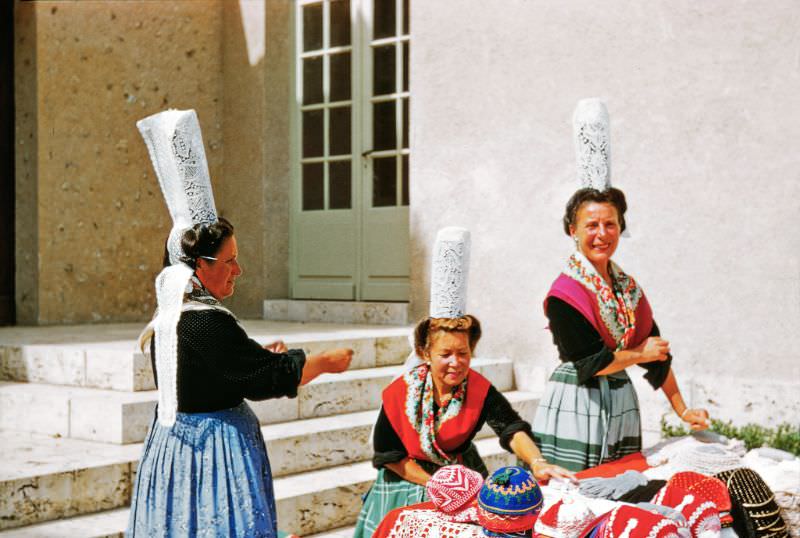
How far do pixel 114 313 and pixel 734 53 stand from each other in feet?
16.7

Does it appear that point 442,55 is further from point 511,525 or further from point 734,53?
point 511,525

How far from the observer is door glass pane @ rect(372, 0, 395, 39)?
309 inches

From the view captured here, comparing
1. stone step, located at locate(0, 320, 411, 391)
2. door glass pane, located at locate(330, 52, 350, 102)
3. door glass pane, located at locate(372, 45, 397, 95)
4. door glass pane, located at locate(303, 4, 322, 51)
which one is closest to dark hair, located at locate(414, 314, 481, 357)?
stone step, located at locate(0, 320, 411, 391)

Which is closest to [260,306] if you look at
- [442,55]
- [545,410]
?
[442,55]

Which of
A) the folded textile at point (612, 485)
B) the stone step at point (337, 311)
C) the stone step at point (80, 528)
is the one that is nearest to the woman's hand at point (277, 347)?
the folded textile at point (612, 485)

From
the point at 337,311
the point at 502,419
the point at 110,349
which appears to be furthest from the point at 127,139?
the point at 502,419

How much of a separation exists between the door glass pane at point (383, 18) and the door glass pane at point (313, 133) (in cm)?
87

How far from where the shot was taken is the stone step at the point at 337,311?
24.1 ft

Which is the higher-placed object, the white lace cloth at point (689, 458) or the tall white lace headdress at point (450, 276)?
the tall white lace headdress at point (450, 276)

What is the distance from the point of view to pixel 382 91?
7926 mm

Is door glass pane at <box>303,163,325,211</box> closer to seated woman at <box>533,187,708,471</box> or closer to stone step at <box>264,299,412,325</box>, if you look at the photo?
stone step at <box>264,299,412,325</box>

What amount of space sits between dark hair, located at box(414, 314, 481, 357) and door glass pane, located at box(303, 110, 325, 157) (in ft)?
17.3

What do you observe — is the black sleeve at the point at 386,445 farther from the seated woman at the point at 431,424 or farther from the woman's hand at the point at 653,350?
the woman's hand at the point at 653,350

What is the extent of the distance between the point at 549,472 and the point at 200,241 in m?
1.31
